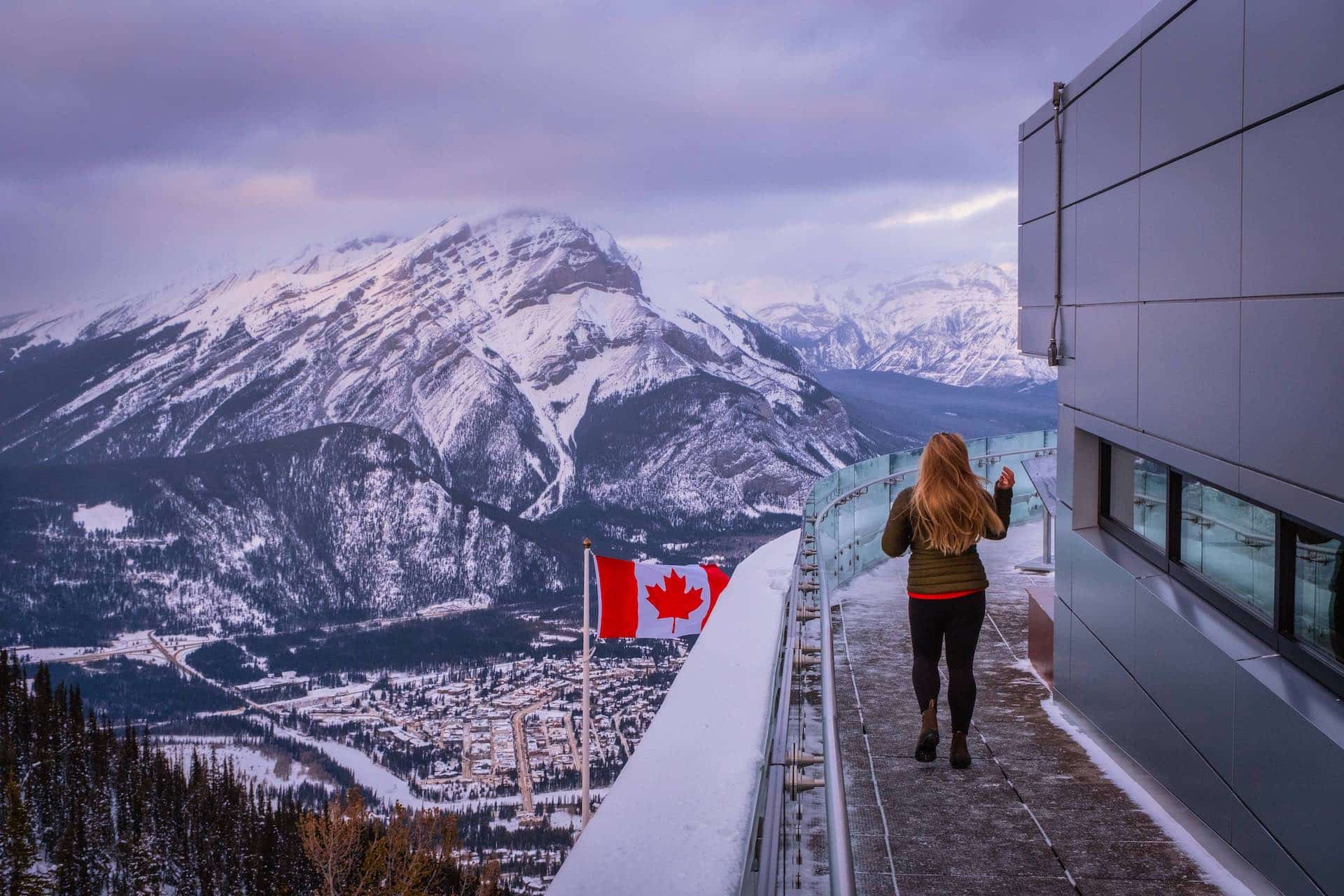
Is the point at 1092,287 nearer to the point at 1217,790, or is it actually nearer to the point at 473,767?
the point at 1217,790

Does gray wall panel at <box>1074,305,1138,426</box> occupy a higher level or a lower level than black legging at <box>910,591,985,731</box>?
higher

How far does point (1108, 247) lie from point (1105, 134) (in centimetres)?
68

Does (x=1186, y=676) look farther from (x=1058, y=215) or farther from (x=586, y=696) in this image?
(x=586, y=696)

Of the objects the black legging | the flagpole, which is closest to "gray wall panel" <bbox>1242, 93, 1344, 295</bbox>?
the black legging

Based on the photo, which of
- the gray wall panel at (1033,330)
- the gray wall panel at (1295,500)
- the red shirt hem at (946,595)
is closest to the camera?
the gray wall panel at (1295,500)

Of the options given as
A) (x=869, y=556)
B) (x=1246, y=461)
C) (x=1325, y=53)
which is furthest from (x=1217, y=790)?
(x=869, y=556)

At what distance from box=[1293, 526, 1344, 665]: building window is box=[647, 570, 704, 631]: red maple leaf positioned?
44.5 feet

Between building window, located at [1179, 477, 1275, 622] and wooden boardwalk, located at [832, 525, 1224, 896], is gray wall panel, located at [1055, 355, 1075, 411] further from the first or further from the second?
wooden boardwalk, located at [832, 525, 1224, 896]

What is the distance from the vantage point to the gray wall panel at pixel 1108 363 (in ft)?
20.7

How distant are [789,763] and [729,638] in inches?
187

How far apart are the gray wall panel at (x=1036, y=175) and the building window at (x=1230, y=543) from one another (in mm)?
3017

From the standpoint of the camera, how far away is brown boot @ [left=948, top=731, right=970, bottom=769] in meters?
6.35

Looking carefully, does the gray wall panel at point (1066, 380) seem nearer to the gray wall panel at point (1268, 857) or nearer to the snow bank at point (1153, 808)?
the snow bank at point (1153, 808)

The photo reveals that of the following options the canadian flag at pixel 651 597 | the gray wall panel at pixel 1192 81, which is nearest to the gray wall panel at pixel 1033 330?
the gray wall panel at pixel 1192 81
